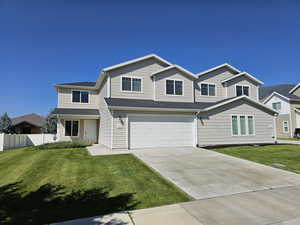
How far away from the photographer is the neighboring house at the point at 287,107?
25062mm

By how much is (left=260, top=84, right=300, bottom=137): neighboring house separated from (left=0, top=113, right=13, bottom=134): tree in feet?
135

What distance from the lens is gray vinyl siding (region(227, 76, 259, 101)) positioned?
1838 centimetres

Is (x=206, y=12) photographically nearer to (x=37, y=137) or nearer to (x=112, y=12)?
(x=112, y=12)

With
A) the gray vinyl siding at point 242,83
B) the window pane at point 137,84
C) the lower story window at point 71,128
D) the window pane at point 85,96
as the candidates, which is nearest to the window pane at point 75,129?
the lower story window at point 71,128

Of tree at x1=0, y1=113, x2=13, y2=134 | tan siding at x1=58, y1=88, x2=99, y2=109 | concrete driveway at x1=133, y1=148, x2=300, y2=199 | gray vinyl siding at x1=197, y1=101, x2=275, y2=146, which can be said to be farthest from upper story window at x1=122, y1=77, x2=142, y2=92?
tree at x1=0, y1=113, x2=13, y2=134

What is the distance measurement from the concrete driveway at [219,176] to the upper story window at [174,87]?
7.76 m

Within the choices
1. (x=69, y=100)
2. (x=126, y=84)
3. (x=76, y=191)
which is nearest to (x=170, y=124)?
(x=126, y=84)

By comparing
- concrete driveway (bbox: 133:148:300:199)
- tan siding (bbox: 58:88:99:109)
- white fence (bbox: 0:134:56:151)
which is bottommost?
concrete driveway (bbox: 133:148:300:199)

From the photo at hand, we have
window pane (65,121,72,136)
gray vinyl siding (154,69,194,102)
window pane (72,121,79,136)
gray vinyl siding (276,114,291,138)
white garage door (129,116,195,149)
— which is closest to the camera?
white garage door (129,116,195,149)

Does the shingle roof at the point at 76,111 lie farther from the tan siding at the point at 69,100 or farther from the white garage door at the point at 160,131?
the white garage door at the point at 160,131

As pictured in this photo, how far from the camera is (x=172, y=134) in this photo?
44.0 feet

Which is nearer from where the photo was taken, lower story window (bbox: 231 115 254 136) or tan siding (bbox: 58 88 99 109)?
lower story window (bbox: 231 115 254 136)

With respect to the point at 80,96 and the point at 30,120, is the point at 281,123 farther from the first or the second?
the point at 30,120

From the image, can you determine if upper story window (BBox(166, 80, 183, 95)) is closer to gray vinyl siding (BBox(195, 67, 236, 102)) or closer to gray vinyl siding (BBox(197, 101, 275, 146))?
gray vinyl siding (BBox(195, 67, 236, 102))
